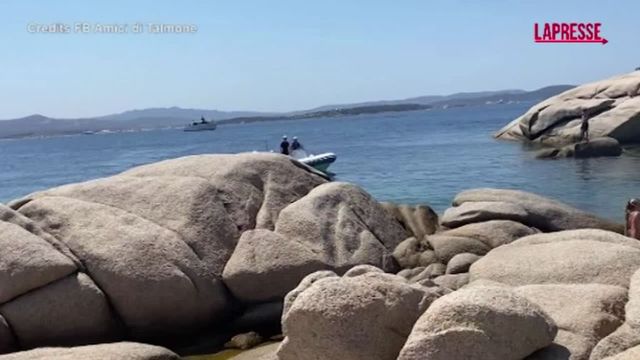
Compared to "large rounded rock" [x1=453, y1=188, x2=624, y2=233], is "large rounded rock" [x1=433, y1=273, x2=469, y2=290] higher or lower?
"large rounded rock" [x1=453, y1=188, x2=624, y2=233]

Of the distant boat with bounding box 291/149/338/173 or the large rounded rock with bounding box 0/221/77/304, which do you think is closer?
the large rounded rock with bounding box 0/221/77/304

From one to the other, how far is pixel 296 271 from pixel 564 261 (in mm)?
4206

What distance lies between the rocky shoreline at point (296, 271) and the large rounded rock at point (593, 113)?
1253 inches

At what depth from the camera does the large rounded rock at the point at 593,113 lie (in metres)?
45.6

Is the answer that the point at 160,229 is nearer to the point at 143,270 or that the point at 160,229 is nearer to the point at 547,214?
the point at 143,270

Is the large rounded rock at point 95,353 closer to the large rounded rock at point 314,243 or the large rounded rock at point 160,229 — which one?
the large rounded rock at point 160,229

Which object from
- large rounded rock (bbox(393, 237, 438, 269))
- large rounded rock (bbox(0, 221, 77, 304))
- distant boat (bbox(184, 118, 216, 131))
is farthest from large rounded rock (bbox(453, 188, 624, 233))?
distant boat (bbox(184, 118, 216, 131))

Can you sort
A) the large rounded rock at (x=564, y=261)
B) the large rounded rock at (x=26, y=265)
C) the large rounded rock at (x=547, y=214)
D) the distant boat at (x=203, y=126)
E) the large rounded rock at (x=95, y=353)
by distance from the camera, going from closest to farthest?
the large rounded rock at (x=95, y=353) < the large rounded rock at (x=564, y=261) < the large rounded rock at (x=26, y=265) < the large rounded rock at (x=547, y=214) < the distant boat at (x=203, y=126)

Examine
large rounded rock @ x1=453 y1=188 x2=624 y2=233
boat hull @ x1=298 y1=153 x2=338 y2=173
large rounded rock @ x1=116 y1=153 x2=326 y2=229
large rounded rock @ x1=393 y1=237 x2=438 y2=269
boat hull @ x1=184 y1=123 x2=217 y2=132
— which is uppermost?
large rounded rock @ x1=116 y1=153 x2=326 y2=229

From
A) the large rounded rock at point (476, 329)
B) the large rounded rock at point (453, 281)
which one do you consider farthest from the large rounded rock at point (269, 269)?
the large rounded rock at point (476, 329)

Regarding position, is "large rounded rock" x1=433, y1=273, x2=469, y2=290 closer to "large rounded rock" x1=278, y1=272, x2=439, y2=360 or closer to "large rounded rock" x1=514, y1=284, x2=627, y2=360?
"large rounded rock" x1=514, y1=284, x2=627, y2=360

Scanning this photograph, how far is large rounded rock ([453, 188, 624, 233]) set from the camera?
15133 millimetres

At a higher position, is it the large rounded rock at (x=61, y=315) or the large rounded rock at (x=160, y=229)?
the large rounded rock at (x=160, y=229)

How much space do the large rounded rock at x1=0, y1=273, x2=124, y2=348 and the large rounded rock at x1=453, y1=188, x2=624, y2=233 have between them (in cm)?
783
